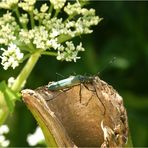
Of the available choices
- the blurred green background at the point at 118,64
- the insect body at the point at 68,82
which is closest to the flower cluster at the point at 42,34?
the insect body at the point at 68,82

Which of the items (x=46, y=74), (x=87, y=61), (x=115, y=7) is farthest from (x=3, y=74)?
(x=115, y=7)

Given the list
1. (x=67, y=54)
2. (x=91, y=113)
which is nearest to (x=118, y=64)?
(x=67, y=54)

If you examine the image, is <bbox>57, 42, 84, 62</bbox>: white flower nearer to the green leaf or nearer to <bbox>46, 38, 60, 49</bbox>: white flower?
<bbox>46, 38, 60, 49</bbox>: white flower

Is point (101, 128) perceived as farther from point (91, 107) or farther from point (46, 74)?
point (46, 74)

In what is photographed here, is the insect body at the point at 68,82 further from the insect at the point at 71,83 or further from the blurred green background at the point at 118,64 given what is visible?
the blurred green background at the point at 118,64

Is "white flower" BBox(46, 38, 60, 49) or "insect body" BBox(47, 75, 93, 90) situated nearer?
"insect body" BBox(47, 75, 93, 90)

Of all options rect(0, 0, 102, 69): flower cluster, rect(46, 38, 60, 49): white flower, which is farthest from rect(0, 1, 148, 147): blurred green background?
rect(46, 38, 60, 49): white flower
